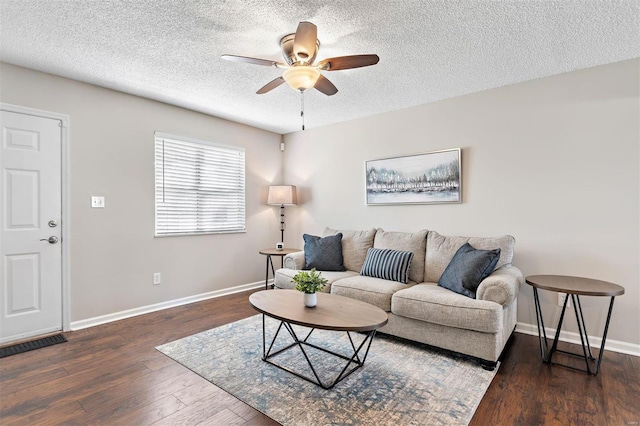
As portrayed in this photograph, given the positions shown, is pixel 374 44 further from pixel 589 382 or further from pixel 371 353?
pixel 589 382

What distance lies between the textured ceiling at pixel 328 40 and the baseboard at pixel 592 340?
7.74 feet

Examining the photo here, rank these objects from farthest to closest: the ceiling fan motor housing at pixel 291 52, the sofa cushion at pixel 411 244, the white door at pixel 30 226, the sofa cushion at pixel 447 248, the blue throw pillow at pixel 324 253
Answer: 1. the blue throw pillow at pixel 324 253
2. the sofa cushion at pixel 411 244
3. the sofa cushion at pixel 447 248
4. the white door at pixel 30 226
5. the ceiling fan motor housing at pixel 291 52

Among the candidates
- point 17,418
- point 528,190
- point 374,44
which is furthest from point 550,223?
point 17,418

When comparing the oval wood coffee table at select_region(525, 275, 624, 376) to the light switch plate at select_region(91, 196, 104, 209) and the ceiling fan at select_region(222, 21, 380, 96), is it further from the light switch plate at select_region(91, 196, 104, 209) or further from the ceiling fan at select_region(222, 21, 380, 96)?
the light switch plate at select_region(91, 196, 104, 209)

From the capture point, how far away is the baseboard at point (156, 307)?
324 centimetres

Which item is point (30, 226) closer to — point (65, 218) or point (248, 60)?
point (65, 218)

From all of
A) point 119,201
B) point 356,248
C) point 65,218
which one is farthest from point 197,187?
point 356,248

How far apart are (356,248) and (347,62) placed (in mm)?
2225

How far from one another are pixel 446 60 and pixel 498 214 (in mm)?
1614

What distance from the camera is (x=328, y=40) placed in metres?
2.40

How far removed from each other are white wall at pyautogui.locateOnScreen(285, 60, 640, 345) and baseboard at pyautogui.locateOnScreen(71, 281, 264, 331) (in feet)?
7.37

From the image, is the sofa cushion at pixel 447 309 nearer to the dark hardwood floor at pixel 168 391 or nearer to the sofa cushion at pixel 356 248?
the dark hardwood floor at pixel 168 391

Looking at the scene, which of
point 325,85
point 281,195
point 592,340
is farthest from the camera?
point 281,195

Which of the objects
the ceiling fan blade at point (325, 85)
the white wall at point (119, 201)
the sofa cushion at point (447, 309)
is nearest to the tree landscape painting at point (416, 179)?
the sofa cushion at point (447, 309)
